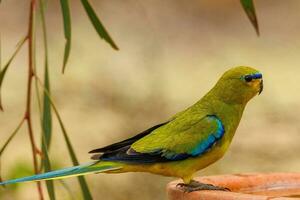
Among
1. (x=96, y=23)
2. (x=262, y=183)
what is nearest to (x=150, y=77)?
(x=96, y=23)

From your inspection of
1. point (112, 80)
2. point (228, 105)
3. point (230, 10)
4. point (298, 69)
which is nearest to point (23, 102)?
point (112, 80)

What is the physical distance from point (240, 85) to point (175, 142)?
0.16m

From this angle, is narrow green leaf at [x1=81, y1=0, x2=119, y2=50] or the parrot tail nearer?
the parrot tail

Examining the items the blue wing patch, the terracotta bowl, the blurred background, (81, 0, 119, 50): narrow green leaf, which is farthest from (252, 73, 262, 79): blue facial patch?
the blurred background

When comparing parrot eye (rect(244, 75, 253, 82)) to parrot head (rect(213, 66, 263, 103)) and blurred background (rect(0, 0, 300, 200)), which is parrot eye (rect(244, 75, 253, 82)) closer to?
parrot head (rect(213, 66, 263, 103))

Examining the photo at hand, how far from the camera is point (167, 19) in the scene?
5.94 m

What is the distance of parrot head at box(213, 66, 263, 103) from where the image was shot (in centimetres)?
189

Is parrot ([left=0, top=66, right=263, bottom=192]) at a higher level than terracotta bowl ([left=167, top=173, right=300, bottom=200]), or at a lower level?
higher

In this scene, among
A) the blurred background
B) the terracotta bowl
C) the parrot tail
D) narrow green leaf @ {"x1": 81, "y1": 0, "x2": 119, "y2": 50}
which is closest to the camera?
the parrot tail

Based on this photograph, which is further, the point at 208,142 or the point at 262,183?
the point at 262,183

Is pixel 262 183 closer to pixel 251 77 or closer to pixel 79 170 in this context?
pixel 251 77

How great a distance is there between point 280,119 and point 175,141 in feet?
9.18

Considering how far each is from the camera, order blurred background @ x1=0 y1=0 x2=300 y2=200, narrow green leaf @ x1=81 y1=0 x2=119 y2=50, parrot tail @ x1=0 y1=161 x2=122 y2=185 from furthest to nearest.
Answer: blurred background @ x1=0 y1=0 x2=300 y2=200 → narrow green leaf @ x1=81 y1=0 x2=119 y2=50 → parrot tail @ x1=0 y1=161 x2=122 y2=185

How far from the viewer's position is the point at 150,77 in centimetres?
490
